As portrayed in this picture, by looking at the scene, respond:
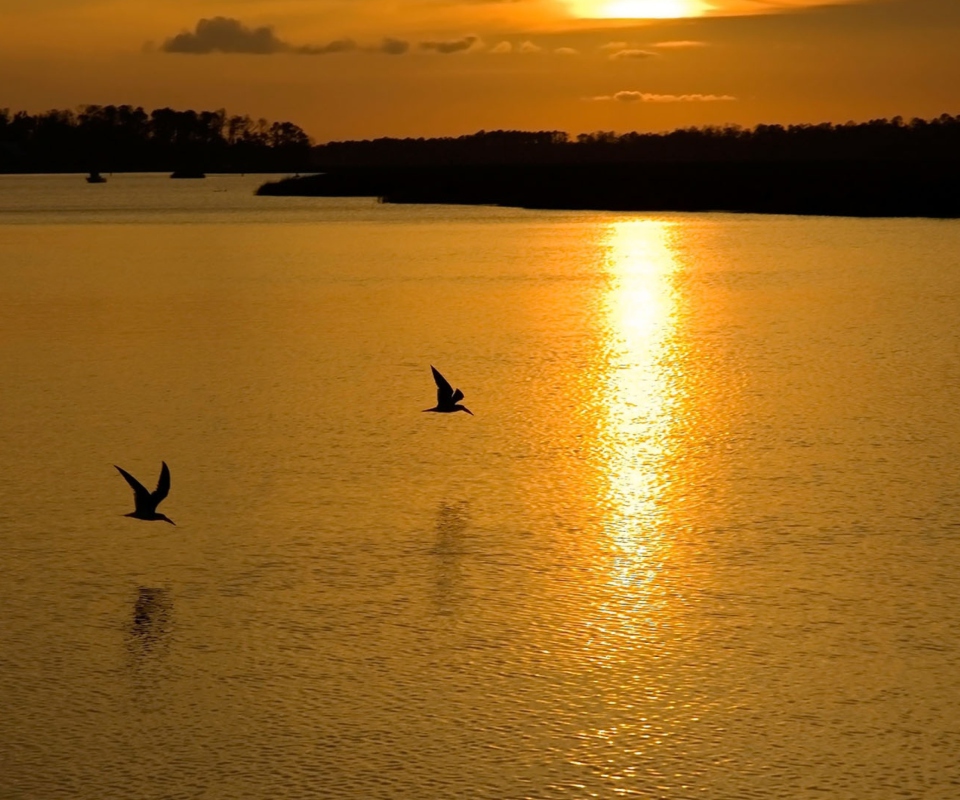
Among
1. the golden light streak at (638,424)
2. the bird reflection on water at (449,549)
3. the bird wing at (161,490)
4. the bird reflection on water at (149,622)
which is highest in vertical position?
the bird wing at (161,490)

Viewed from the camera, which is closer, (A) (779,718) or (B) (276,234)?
(A) (779,718)

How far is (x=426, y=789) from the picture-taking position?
7.35m

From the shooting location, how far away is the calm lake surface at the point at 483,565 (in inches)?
308

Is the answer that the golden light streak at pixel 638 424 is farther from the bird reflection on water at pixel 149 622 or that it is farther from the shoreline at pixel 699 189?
the shoreline at pixel 699 189

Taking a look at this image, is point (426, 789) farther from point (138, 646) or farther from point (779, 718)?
point (138, 646)

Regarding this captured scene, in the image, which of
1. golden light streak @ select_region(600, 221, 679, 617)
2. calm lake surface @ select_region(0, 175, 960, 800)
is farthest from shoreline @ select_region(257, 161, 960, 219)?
calm lake surface @ select_region(0, 175, 960, 800)

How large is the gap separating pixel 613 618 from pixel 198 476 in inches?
226

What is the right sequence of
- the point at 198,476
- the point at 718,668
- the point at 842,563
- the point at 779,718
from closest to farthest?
1. the point at 779,718
2. the point at 718,668
3. the point at 842,563
4. the point at 198,476

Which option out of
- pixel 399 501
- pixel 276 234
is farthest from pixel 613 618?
pixel 276 234

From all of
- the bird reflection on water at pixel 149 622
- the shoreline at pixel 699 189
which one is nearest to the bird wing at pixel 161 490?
the bird reflection on water at pixel 149 622

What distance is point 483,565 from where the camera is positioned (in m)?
11.3

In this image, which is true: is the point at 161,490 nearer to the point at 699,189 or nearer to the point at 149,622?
the point at 149,622

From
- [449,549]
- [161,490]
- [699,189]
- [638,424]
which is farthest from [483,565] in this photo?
[699,189]

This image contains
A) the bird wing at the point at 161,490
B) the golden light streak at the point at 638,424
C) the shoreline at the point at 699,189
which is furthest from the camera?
the shoreline at the point at 699,189
